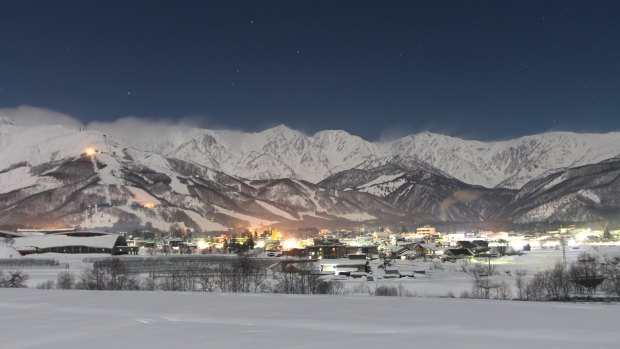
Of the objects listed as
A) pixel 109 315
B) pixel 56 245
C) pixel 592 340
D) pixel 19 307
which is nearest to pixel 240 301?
pixel 109 315

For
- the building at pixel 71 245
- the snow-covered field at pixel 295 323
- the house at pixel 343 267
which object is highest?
the building at pixel 71 245

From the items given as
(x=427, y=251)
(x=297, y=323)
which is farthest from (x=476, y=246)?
(x=297, y=323)

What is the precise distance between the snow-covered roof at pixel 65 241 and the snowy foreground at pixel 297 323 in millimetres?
146697

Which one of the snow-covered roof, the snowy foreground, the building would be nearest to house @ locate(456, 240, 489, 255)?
the building

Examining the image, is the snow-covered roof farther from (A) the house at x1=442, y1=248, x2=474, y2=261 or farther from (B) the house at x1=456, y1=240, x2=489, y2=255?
(B) the house at x1=456, y1=240, x2=489, y2=255

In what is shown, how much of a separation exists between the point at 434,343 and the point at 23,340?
11414 millimetres

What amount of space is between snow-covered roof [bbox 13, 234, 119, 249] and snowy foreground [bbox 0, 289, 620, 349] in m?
147

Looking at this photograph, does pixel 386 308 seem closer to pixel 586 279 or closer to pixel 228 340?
pixel 228 340

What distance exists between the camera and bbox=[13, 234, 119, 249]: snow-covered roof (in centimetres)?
16688

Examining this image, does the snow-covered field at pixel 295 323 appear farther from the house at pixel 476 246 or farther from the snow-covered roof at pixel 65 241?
the house at pixel 476 246

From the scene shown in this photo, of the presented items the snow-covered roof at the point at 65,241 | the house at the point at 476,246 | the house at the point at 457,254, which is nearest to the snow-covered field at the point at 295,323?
the house at the point at 457,254

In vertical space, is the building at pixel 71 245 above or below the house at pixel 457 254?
above

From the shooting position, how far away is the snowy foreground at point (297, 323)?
16.8 metres

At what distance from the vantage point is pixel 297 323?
20406 mm
